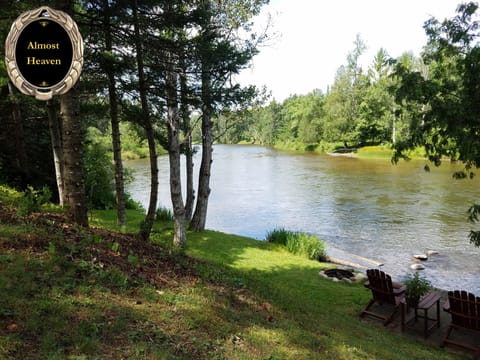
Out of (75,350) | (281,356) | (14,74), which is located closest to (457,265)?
(281,356)

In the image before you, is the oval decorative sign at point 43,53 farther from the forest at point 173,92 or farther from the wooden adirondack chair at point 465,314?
the wooden adirondack chair at point 465,314

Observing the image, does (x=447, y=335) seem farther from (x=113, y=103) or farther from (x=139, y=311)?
(x=113, y=103)

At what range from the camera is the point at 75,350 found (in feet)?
8.90

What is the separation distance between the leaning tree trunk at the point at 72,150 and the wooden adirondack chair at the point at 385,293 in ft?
17.4

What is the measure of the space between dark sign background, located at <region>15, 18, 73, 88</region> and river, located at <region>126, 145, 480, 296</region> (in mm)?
10804

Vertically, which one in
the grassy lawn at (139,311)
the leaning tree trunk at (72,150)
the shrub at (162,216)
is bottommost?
the shrub at (162,216)

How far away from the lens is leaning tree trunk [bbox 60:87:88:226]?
16.7ft

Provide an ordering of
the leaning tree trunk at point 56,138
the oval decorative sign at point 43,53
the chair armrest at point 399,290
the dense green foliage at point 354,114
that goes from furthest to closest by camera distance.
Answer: the dense green foliage at point 354,114 → the leaning tree trunk at point 56,138 → the chair armrest at point 399,290 → the oval decorative sign at point 43,53

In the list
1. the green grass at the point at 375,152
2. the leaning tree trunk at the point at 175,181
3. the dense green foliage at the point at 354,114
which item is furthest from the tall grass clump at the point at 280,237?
the green grass at the point at 375,152

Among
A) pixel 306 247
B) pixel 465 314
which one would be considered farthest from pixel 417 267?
pixel 465 314

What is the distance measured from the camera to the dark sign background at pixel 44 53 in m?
2.87

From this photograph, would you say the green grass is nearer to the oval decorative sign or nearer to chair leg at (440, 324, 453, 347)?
chair leg at (440, 324, 453, 347)

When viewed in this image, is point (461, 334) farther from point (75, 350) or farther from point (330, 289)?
point (75, 350)

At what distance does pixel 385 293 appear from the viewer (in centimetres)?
654
